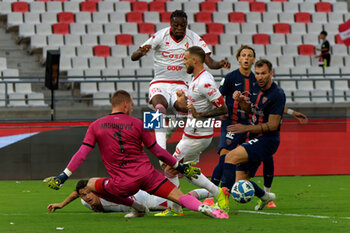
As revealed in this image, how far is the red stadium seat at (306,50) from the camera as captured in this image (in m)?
23.5

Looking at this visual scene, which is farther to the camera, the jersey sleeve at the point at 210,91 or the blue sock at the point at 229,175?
the blue sock at the point at 229,175

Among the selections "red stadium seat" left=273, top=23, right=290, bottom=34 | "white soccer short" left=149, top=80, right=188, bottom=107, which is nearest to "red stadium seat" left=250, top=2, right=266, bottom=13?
"red stadium seat" left=273, top=23, right=290, bottom=34

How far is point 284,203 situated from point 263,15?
15821 mm

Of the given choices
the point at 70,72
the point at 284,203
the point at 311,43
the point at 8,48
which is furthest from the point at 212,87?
the point at 311,43

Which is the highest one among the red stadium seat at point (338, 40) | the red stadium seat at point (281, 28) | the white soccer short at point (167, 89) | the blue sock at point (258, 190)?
the red stadium seat at point (281, 28)

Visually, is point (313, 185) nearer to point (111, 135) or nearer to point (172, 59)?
point (172, 59)

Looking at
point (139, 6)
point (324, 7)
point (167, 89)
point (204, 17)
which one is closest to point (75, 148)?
point (167, 89)

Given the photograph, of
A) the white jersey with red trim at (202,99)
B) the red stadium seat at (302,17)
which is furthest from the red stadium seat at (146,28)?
the white jersey with red trim at (202,99)

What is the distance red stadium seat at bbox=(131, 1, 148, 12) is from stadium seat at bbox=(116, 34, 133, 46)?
1908mm

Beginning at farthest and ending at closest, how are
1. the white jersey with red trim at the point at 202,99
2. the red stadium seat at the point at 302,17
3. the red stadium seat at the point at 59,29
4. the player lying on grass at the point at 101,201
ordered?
the red stadium seat at the point at 302,17
the red stadium seat at the point at 59,29
the white jersey with red trim at the point at 202,99
the player lying on grass at the point at 101,201

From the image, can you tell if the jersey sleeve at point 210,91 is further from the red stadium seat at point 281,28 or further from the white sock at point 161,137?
the red stadium seat at point 281,28

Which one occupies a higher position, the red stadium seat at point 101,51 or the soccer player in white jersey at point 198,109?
the red stadium seat at point 101,51

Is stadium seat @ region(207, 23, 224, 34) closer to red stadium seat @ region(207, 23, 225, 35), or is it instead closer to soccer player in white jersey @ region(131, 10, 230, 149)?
red stadium seat @ region(207, 23, 225, 35)

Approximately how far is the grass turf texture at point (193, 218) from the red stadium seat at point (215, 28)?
1218 centimetres
